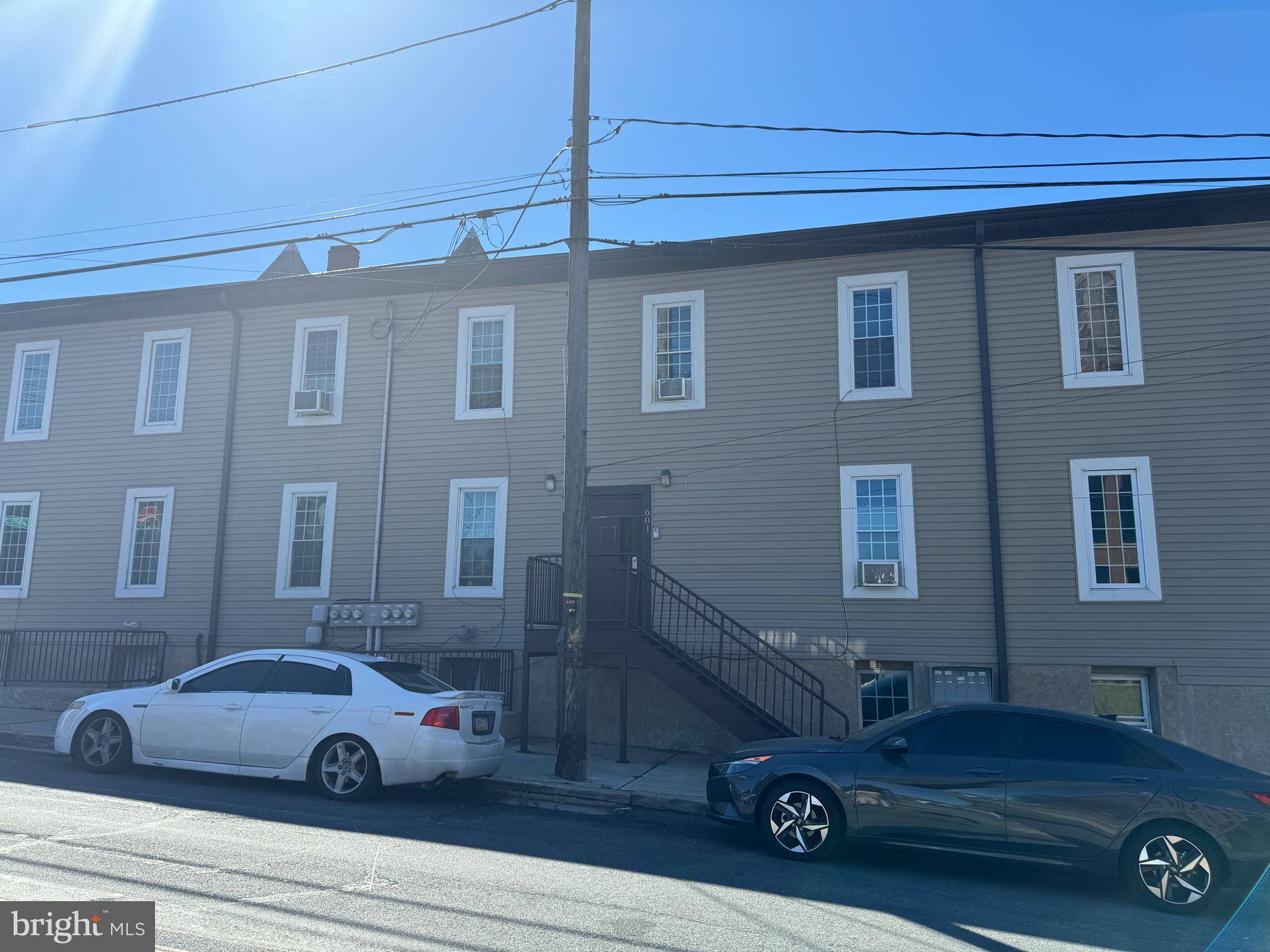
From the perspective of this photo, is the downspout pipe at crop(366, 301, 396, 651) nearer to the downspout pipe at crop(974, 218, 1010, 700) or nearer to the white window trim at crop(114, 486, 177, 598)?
the white window trim at crop(114, 486, 177, 598)

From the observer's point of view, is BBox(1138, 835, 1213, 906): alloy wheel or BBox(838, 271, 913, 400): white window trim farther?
BBox(838, 271, 913, 400): white window trim

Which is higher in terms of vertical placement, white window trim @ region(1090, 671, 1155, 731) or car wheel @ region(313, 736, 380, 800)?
white window trim @ region(1090, 671, 1155, 731)

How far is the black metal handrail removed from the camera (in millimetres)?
15406

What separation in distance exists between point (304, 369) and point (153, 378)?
300cm

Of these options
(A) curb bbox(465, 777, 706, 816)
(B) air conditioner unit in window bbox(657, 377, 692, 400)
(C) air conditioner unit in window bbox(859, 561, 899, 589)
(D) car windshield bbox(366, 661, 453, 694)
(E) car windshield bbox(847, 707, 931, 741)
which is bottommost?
(A) curb bbox(465, 777, 706, 816)

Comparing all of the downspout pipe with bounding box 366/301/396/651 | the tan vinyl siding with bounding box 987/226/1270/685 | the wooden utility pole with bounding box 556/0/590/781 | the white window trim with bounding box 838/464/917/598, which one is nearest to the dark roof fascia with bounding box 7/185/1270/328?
the tan vinyl siding with bounding box 987/226/1270/685

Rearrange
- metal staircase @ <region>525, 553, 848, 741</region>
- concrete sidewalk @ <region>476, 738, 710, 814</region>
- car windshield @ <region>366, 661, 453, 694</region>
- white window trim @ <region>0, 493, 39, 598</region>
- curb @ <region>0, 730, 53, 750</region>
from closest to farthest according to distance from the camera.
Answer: car windshield @ <region>366, 661, 453, 694</region>, concrete sidewalk @ <region>476, 738, 710, 814</region>, metal staircase @ <region>525, 553, 848, 741</region>, curb @ <region>0, 730, 53, 750</region>, white window trim @ <region>0, 493, 39, 598</region>

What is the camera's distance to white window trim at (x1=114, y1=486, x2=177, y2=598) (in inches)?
623

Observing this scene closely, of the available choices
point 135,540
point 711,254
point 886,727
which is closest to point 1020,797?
point 886,727

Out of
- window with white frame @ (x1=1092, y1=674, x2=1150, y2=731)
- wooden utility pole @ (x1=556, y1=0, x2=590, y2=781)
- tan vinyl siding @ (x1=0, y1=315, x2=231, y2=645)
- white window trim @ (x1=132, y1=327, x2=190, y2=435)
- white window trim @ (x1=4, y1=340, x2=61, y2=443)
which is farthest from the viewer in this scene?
white window trim @ (x1=4, y1=340, x2=61, y2=443)

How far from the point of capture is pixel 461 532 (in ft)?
48.0

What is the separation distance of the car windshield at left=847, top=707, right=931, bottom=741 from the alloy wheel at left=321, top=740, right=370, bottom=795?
4.50m

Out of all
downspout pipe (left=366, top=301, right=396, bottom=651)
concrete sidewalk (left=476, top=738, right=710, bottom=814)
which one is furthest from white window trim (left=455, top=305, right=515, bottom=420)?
concrete sidewalk (left=476, top=738, right=710, bottom=814)

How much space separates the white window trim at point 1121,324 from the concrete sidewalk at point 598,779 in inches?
278
